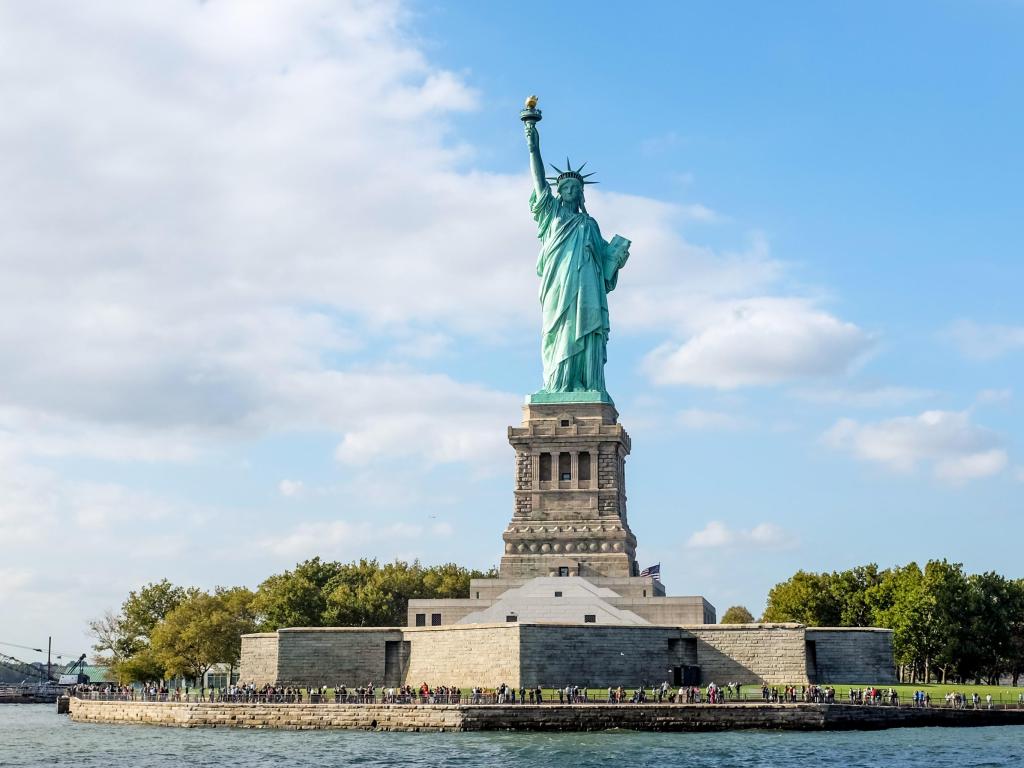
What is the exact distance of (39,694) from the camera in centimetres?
10938

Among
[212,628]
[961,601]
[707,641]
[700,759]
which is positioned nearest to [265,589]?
[212,628]

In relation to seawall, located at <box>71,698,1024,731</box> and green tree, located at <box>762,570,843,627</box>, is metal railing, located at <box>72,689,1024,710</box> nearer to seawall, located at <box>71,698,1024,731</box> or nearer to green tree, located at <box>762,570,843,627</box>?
seawall, located at <box>71,698,1024,731</box>

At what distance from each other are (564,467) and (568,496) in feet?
5.14

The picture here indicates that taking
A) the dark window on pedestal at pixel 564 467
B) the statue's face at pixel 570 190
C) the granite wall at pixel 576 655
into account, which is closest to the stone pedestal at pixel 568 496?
the dark window on pedestal at pixel 564 467

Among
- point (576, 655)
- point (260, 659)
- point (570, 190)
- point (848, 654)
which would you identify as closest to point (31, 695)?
point (260, 659)

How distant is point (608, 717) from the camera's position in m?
51.9

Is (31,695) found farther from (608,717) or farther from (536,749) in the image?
(536,749)

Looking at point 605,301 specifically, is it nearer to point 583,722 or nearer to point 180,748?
point 583,722

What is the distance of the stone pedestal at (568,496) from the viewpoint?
69812 mm

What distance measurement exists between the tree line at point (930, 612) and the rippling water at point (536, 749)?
75.0 feet

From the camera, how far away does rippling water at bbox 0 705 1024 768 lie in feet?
140

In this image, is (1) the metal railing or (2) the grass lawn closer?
(1) the metal railing

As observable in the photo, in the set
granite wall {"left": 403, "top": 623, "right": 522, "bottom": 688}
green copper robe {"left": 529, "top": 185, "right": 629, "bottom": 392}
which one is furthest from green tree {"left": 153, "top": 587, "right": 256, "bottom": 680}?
green copper robe {"left": 529, "top": 185, "right": 629, "bottom": 392}

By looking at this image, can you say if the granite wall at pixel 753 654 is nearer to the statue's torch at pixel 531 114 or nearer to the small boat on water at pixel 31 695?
the statue's torch at pixel 531 114
